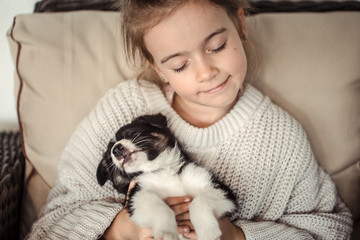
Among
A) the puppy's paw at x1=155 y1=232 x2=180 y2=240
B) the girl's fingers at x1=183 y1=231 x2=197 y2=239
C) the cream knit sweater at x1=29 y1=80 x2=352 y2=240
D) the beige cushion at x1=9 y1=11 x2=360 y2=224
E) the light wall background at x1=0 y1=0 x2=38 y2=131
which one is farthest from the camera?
the light wall background at x1=0 y1=0 x2=38 y2=131

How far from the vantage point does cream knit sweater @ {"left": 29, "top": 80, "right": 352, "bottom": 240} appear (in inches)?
54.7

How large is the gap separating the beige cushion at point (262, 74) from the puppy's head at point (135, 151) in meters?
0.42

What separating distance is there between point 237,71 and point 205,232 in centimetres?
62

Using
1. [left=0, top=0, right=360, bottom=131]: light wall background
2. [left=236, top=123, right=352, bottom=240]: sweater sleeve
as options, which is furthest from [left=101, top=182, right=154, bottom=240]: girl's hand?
[left=0, top=0, right=360, bottom=131]: light wall background

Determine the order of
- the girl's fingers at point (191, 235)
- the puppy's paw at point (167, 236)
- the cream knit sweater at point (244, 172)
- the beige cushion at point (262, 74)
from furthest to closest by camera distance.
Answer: the beige cushion at point (262, 74) < the cream knit sweater at point (244, 172) < the girl's fingers at point (191, 235) < the puppy's paw at point (167, 236)

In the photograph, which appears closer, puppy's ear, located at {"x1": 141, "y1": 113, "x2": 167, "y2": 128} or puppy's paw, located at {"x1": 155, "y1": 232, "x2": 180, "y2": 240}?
puppy's paw, located at {"x1": 155, "y1": 232, "x2": 180, "y2": 240}

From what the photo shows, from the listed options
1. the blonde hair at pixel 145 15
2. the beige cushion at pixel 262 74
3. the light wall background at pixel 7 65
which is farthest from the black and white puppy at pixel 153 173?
the light wall background at pixel 7 65

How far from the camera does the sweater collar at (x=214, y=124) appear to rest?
1.48 m

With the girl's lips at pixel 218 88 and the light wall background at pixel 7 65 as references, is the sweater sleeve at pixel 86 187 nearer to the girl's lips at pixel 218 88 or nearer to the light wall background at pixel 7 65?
the girl's lips at pixel 218 88

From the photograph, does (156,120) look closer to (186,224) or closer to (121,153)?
(121,153)

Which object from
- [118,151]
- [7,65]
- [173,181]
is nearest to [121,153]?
[118,151]

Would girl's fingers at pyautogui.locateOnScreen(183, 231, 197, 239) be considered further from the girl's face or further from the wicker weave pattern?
the wicker weave pattern

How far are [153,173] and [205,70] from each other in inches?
17.9

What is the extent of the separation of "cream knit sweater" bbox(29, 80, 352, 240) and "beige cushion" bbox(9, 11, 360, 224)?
15 cm
